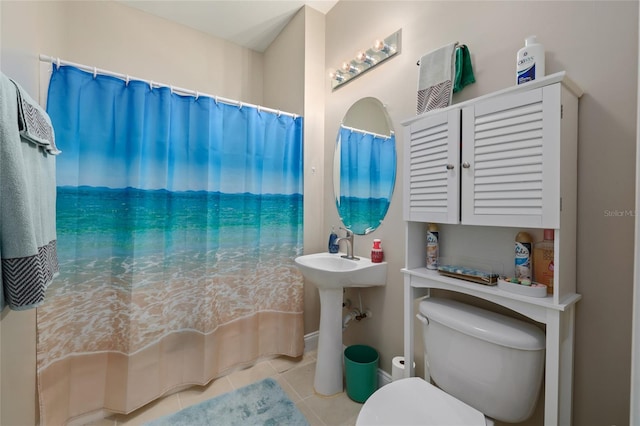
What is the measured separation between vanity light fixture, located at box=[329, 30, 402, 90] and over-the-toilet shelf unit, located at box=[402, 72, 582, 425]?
676 millimetres

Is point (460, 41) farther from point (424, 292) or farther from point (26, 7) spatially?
point (26, 7)

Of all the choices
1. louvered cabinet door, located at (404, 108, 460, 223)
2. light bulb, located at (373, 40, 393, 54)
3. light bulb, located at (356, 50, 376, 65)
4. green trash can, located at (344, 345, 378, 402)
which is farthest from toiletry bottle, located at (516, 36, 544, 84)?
green trash can, located at (344, 345, 378, 402)

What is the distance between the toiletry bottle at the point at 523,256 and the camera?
976 millimetres

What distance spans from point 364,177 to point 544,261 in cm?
109

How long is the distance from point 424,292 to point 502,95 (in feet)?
3.03

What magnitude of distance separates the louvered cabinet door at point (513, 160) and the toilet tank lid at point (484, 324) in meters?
0.37

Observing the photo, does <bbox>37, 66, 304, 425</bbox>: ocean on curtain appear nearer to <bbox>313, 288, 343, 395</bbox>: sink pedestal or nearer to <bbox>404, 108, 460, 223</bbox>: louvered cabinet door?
<bbox>313, 288, 343, 395</bbox>: sink pedestal

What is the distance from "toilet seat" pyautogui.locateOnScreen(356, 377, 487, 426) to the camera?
0.89 m

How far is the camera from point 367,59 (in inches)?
68.1

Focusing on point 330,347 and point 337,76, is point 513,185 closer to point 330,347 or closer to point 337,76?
point 330,347

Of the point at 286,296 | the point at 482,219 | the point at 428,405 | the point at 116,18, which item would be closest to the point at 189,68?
the point at 116,18

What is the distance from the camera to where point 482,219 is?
1013 mm

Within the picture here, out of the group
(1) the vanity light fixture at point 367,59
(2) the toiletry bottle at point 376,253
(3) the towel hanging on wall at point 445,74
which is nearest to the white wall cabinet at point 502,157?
(3) the towel hanging on wall at point 445,74

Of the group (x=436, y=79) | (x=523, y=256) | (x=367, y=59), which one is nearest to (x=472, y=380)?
(x=523, y=256)
